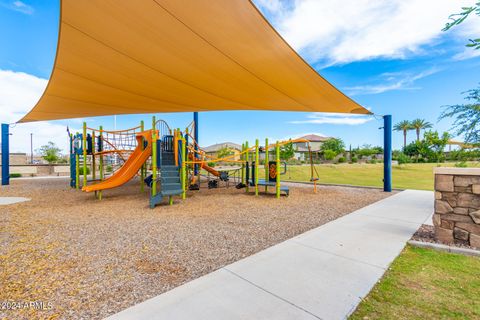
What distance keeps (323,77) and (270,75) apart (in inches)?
50.6

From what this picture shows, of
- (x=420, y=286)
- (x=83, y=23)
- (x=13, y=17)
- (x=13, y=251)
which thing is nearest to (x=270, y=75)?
(x=83, y=23)

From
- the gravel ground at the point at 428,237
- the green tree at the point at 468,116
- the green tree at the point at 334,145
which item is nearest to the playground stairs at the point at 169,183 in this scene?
the gravel ground at the point at 428,237

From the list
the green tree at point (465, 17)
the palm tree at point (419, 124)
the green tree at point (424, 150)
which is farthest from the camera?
the palm tree at point (419, 124)

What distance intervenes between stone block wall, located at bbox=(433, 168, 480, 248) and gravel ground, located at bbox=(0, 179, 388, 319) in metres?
1.79

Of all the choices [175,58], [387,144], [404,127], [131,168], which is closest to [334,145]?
[404,127]

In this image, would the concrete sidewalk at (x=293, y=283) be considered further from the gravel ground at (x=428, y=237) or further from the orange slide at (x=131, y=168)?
the orange slide at (x=131, y=168)

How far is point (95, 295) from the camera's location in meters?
1.92

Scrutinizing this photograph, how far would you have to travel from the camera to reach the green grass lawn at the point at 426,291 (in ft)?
5.22

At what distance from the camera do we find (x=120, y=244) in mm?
3158

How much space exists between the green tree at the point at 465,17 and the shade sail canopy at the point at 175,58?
2.19 meters

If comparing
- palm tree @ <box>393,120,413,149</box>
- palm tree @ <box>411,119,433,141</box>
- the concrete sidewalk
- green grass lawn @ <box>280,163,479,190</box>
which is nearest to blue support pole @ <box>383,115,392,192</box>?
green grass lawn @ <box>280,163,479,190</box>

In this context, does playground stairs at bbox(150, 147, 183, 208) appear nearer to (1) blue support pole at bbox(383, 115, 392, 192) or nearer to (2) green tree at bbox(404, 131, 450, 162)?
(1) blue support pole at bbox(383, 115, 392, 192)

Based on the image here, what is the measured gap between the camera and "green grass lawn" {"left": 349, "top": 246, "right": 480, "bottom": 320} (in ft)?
5.22

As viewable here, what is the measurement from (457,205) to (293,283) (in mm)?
2640
